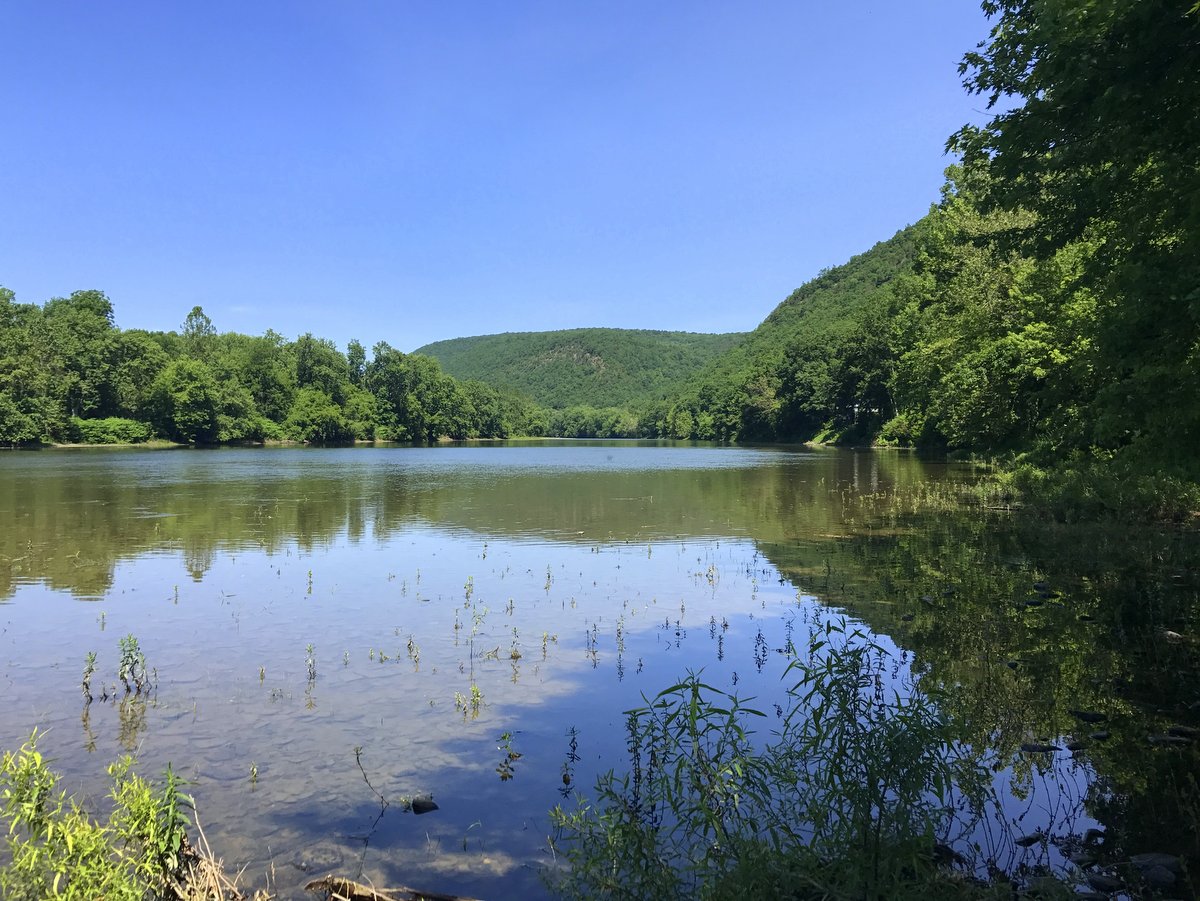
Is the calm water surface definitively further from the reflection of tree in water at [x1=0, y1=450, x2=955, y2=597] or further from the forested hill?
the forested hill

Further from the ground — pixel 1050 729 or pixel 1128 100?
pixel 1128 100

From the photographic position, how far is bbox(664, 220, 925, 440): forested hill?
92812mm

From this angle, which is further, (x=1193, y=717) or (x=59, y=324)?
(x=59, y=324)

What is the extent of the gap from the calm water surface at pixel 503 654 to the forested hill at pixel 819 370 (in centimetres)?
4882

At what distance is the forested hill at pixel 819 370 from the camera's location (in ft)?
305

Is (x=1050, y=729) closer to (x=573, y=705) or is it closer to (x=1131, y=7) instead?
(x=573, y=705)

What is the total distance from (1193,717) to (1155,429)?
13.0ft

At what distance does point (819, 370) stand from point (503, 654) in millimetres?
109028

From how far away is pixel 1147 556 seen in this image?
50.1 feet

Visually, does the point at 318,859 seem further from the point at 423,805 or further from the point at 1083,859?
the point at 1083,859

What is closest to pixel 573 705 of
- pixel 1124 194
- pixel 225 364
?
pixel 1124 194

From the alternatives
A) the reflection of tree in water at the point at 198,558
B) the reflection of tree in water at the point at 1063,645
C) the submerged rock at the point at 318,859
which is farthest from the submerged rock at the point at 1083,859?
the reflection of tree in water at the point at 198,558

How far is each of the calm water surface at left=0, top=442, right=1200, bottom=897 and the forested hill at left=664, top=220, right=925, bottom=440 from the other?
48.8m

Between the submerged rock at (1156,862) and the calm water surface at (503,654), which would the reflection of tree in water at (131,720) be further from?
the submerged rock at (1156,862)
